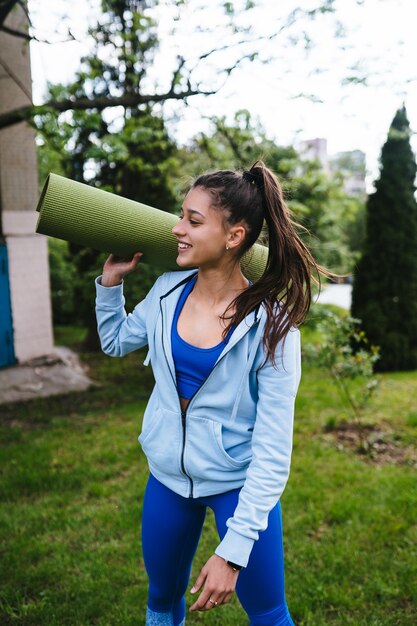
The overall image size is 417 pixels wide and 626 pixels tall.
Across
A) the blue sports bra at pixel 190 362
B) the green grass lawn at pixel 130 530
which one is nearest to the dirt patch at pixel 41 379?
the green grass lawn at pixel 130 530

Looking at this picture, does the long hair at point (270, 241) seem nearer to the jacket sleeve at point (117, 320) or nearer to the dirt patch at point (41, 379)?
the jacket sleeve at point (117, 320)

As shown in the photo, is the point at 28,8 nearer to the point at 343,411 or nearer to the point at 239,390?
the point at 239,390

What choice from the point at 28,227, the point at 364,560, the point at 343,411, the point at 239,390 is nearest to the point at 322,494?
the point at 364,560

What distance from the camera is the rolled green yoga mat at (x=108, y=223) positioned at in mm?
1812

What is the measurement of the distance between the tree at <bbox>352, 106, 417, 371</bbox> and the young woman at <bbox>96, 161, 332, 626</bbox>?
8.11 meters

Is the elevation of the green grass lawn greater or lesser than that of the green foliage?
lesser

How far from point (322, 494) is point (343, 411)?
2.36m

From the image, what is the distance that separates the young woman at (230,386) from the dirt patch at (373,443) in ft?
11.6

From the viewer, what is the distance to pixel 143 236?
1.96 metres

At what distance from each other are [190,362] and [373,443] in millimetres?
4104

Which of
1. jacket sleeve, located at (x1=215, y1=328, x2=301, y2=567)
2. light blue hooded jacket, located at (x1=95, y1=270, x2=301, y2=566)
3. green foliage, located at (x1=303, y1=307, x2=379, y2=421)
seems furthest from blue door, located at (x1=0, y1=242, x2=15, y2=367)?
jacket sleeve, located at (x1=215, y1=328, x2=301, y2=567)

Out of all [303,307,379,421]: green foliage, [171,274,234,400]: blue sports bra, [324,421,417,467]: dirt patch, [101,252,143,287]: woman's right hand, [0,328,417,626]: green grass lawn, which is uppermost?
[101,252,143,287]: woman's right hand

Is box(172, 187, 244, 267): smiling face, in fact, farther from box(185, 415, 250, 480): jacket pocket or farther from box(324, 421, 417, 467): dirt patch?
box(324, 421, 417, 467): dirt patch

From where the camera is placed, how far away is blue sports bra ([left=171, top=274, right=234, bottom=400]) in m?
1.76
